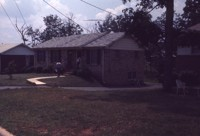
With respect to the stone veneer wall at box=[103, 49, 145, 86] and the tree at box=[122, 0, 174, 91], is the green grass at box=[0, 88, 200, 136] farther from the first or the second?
the stone veneer wall at box=[103, 49, 145, 86]

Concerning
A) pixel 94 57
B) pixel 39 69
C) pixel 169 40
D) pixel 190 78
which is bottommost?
pixel 190 78

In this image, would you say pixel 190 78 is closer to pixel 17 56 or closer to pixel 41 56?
pixel 41 56

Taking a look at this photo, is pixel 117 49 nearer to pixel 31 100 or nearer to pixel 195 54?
pixel 195 54

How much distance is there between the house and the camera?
1297 inches

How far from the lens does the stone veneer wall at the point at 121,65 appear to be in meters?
32.9

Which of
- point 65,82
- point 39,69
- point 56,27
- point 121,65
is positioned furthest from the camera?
point 56,27

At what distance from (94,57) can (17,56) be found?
17850mm

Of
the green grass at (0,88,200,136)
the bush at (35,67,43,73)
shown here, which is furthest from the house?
the green grass at (0,88,200,136)

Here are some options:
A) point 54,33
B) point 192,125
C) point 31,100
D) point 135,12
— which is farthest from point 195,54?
point 54,33

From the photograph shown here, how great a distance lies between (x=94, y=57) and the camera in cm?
3406

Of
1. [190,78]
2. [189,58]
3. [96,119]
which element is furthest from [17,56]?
[96,119]

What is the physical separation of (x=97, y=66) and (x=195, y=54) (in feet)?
28.1

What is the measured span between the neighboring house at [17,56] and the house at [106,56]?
9617 mm

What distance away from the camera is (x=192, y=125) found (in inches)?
430
